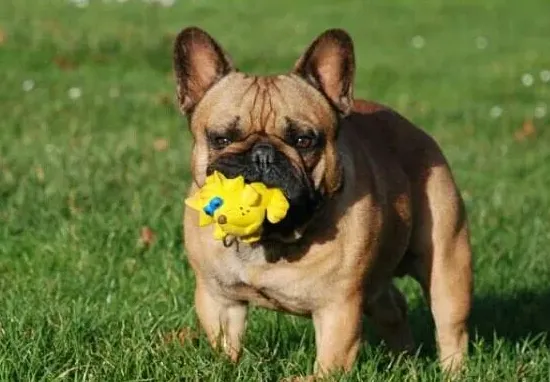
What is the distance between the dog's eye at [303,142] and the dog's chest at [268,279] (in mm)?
448

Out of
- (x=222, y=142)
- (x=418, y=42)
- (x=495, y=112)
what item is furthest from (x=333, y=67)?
(x=418, y=42)

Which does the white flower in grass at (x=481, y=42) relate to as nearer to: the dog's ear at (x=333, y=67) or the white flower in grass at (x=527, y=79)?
the white flower in grass at (x=527, y=79)

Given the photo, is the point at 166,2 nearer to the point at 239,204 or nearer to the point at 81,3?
the point at 81,3

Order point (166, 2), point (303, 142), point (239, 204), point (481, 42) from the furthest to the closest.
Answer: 1. point (166, 2)
2. point (481, 42)
3. point (303, 142)
4. point (239, 204)

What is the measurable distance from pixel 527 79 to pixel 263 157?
12510mm

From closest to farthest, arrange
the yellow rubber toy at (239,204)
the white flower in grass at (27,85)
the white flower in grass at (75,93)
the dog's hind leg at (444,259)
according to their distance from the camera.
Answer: the yellow rubber toy at (239,204), the dog's hind leg at (444,259), the white flower in grass at (75,93), the white flower in grass at (27,85)

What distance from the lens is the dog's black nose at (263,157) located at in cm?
476

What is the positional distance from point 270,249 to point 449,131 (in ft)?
27.1

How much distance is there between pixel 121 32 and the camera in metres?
17.3

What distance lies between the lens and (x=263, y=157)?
4.77m

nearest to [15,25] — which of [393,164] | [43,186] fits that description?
[43,186]

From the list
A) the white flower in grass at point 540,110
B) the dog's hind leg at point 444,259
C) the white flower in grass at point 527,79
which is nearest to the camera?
the dog's hind leg at point 444,259

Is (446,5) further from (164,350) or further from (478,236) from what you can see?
(164,350)

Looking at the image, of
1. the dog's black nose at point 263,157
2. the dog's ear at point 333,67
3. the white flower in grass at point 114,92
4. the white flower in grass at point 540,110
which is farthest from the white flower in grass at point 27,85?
the dog's black nose at point 263,157
